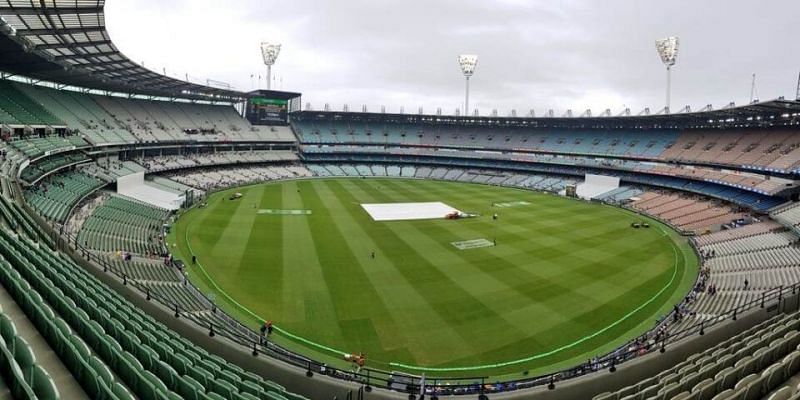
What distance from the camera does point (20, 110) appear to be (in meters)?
43.3

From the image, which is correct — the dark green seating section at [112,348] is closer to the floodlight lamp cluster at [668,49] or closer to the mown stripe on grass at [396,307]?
the mown stripe on grass at [396,307]

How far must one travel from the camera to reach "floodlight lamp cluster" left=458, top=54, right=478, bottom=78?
90.3m

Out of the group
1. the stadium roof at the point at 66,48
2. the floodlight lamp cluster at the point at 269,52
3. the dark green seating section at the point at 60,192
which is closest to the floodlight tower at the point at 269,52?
the floodlight lamp cluster at the point at 269,52

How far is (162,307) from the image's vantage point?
619 inches

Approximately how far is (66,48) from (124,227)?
47.6 ft

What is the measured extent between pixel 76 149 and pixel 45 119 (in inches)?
224

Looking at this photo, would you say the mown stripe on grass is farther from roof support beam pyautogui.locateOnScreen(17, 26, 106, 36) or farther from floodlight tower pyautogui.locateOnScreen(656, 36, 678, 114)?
floodlight tower pyautogui.locateOnScreen(656, 36, 678, 114)

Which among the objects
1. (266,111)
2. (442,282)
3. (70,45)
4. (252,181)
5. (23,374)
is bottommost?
(442,282)

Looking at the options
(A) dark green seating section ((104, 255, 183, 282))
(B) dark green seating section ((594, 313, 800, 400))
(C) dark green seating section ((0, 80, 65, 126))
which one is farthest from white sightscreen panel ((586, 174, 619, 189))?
(C) dark green seating section ((0, 80, 65, 126))

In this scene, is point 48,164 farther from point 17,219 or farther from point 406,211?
point 406,211

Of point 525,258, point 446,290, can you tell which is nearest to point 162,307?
point 446,290

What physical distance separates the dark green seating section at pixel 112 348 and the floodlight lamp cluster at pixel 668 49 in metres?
69.5

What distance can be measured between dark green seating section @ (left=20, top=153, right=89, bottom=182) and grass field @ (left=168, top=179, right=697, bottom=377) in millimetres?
10258

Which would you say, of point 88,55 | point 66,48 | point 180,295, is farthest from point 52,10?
point 180,295
